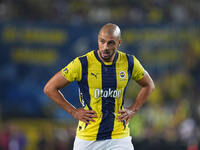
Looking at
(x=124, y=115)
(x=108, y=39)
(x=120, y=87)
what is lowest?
(x=124, y=115)

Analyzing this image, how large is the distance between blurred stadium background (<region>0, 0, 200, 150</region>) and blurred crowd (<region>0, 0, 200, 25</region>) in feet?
2.21

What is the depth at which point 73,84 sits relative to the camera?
1138 cm

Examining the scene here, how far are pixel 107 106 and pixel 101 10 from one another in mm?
9469

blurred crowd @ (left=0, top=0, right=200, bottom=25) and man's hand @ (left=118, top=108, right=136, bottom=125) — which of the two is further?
blurred crowd @ (left=0, top=0, right=200, bottom=25)

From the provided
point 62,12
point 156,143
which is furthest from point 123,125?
point 62,12

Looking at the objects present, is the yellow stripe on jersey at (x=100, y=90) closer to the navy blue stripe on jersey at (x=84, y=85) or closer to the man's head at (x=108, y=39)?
the navy blue stripe on jersey at (x=84, y=85)

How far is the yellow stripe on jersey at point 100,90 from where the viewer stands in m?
4.70

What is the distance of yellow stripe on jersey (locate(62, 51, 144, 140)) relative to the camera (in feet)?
15.4

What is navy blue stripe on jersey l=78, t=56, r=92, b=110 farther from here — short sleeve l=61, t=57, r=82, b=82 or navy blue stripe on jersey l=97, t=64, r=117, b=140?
navy blue stripe on jersey l=97, t=64, r=117, b=140

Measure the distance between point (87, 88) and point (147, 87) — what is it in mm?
859

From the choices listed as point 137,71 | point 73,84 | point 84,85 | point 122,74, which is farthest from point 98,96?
point 73,84

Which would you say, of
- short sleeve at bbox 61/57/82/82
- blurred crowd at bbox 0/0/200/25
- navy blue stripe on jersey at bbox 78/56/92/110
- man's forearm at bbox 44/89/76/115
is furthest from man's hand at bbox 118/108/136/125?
blurred crowd at bbox 0/0/200/25

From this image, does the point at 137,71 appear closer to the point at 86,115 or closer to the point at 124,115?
the point at 124,115

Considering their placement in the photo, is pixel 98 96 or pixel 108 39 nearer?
pixel 108 39
